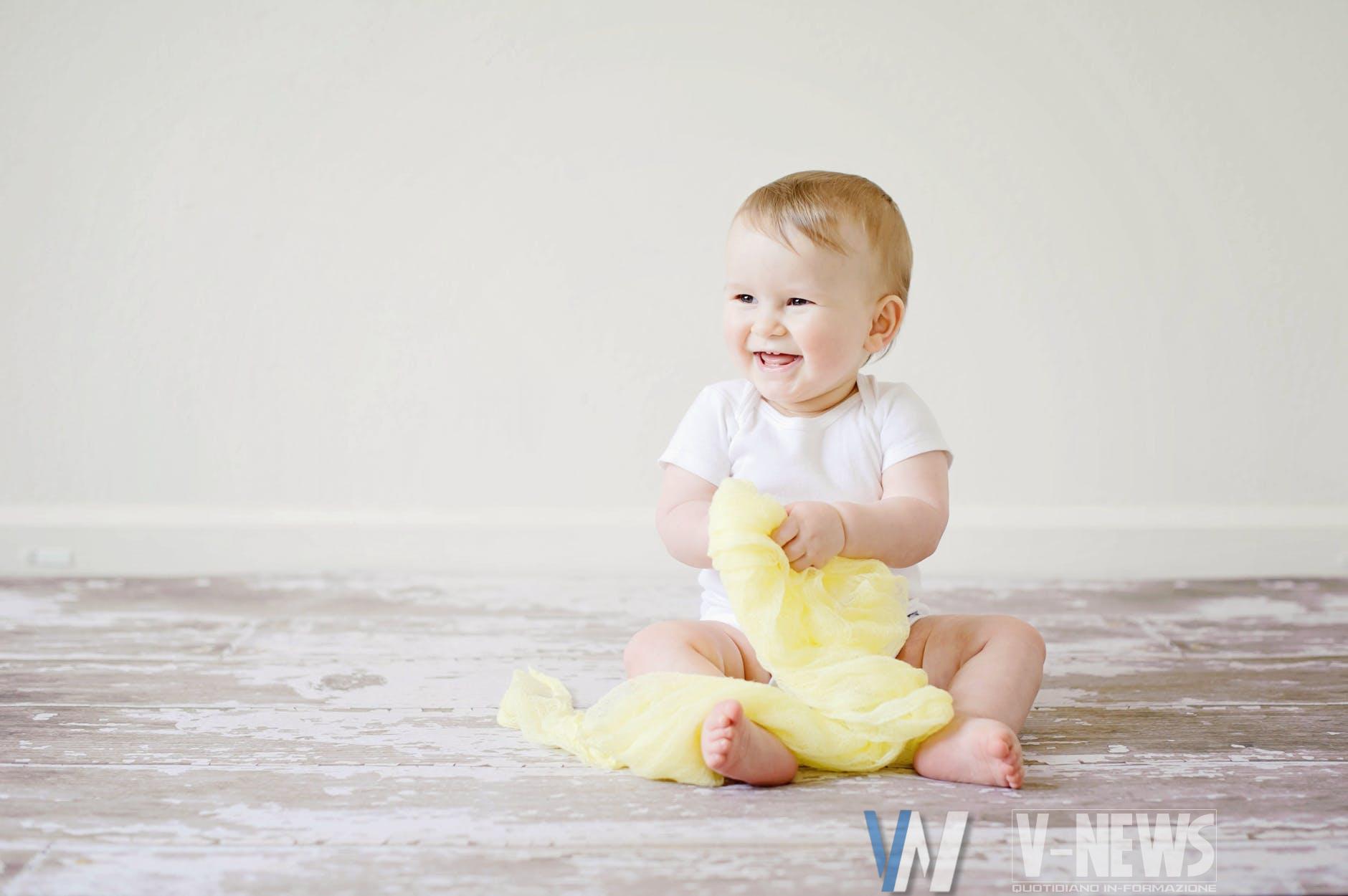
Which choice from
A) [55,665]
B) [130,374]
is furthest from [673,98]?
[55,665]

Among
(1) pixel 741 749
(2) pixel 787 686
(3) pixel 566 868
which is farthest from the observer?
(2) pixel 787 686

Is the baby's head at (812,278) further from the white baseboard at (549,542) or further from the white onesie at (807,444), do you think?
the white baseboard at (549,542)

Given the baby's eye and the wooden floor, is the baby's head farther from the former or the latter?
the wooden floor

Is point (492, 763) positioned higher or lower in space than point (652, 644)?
lower

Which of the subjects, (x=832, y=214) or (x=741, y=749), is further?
(x=832, y=214)

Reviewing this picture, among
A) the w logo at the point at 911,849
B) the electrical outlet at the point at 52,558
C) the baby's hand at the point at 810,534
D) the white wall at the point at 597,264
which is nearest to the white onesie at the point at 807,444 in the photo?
the baby's hand at the point at 810,534

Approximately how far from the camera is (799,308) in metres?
1.20

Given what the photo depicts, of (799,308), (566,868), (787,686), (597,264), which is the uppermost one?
(597,264)

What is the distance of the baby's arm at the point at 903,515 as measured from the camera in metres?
1.16

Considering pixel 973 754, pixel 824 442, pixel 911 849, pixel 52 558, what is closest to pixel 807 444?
pixel 824 442

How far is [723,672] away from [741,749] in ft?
0.68

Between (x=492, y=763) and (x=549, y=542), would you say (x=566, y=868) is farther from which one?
(x=549, y=542)

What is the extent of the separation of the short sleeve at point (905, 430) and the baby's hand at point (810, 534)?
0.46 feet

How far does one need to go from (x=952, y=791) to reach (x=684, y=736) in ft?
0.78
